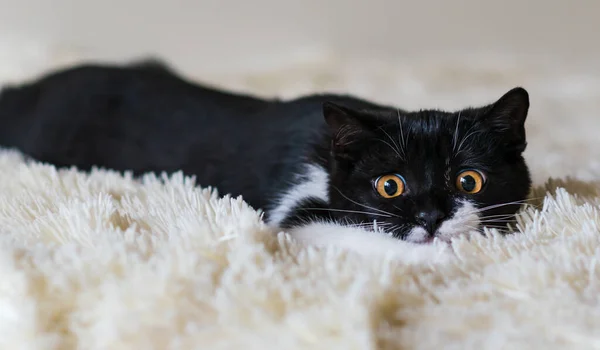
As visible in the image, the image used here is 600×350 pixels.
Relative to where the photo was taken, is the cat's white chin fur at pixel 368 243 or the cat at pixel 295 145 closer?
the cat's white chin fur at pixel 368 243

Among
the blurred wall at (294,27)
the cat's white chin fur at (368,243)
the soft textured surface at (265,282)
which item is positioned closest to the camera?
the soft textured surface at (265,282)

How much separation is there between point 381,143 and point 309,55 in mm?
1570

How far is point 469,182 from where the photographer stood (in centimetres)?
89

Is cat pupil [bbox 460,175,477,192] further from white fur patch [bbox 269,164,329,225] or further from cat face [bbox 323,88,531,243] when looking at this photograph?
white fur patch [bbox 269,164,329,225]

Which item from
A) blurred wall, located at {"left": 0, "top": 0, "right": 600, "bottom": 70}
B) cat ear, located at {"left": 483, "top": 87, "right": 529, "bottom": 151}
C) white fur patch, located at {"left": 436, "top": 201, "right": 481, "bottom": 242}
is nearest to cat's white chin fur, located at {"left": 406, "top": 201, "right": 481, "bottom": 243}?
white fur patch, located at {"left": 436, "top": 201, "right": 481, "bottom": 242}

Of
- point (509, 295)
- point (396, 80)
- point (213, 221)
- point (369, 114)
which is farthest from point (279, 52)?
point (509, 295)

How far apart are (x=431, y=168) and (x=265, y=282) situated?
369 millimetres

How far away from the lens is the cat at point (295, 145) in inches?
34.9

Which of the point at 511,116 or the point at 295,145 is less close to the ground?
the point at 511,116

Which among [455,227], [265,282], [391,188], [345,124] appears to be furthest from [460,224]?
[265,282]

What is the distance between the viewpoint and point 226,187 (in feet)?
3.86

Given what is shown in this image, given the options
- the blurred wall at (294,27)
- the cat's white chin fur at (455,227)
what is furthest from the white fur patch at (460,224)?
the blurred wall at (294,27)

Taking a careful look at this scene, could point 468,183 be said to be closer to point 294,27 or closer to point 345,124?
point 345,124

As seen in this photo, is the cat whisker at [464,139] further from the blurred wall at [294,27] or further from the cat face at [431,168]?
the blurred wall at [294,27]
